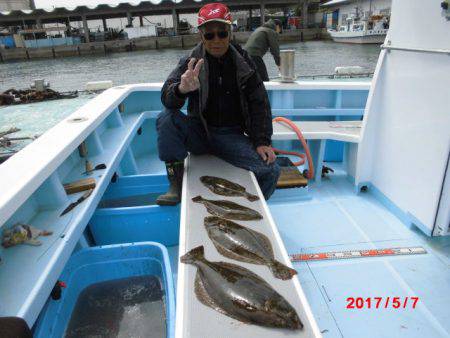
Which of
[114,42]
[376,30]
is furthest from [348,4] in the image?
[114,42]

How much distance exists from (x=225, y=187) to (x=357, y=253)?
132cm

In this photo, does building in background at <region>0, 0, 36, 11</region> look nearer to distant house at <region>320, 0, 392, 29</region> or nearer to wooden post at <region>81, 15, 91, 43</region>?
wooden post at <region>81, 15, 91, 43</region>

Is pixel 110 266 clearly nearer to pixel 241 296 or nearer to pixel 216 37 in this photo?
pixel 241 296

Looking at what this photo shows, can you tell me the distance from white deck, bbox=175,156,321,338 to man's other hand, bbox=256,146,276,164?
327 mm

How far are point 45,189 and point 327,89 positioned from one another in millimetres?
4420

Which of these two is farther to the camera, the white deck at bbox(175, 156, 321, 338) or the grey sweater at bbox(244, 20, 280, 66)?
the grey sweater at bbox(244, 20, 280, 66)

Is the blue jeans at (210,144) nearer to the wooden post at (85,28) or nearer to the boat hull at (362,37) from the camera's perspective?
the boat hull at (362,37)

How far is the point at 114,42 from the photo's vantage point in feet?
151

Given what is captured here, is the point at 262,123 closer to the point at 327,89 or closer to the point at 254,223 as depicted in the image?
the point at 254,223

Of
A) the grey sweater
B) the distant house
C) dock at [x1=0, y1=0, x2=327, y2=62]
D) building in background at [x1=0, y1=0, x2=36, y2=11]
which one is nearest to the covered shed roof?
dock at [x1=0, y1=0, x2=327, y2=62]

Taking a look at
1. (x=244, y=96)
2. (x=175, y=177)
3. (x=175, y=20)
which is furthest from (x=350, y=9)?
(x=175, y=177)

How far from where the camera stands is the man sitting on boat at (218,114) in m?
2.81
